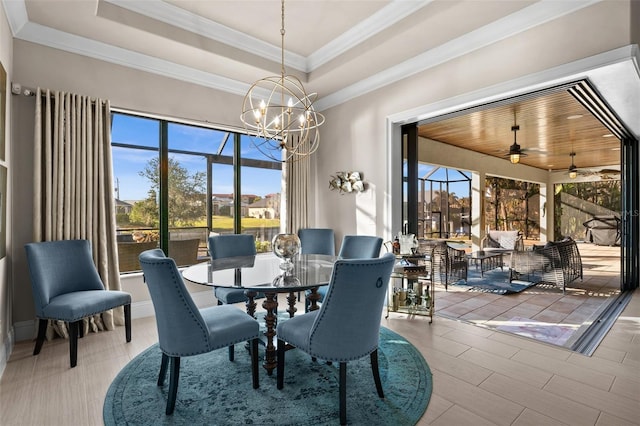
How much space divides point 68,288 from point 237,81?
303 centimetres

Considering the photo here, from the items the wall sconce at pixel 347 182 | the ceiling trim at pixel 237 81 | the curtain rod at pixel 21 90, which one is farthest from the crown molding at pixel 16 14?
the wall sconce at pixel 347 182

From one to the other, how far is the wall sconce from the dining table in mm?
1580

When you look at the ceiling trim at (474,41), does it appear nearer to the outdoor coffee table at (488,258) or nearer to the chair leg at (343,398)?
the chair leg at (343,398)

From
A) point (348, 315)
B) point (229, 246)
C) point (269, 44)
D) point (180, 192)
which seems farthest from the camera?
point (180, 192)

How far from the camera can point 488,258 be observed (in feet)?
21.6

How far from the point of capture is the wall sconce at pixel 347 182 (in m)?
4.55

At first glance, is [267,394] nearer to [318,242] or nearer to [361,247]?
[361,247]

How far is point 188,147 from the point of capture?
4.47m

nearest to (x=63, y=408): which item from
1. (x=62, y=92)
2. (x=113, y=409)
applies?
(x=113, y=409)

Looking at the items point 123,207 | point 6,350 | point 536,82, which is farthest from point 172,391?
A: point 536,82

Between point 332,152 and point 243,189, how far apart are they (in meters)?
1.42

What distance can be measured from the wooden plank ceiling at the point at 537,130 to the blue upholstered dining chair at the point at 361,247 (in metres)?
1.80

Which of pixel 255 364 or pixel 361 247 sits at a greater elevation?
pixel 361 247

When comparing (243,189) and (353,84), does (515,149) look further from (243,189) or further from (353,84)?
(243,189)
